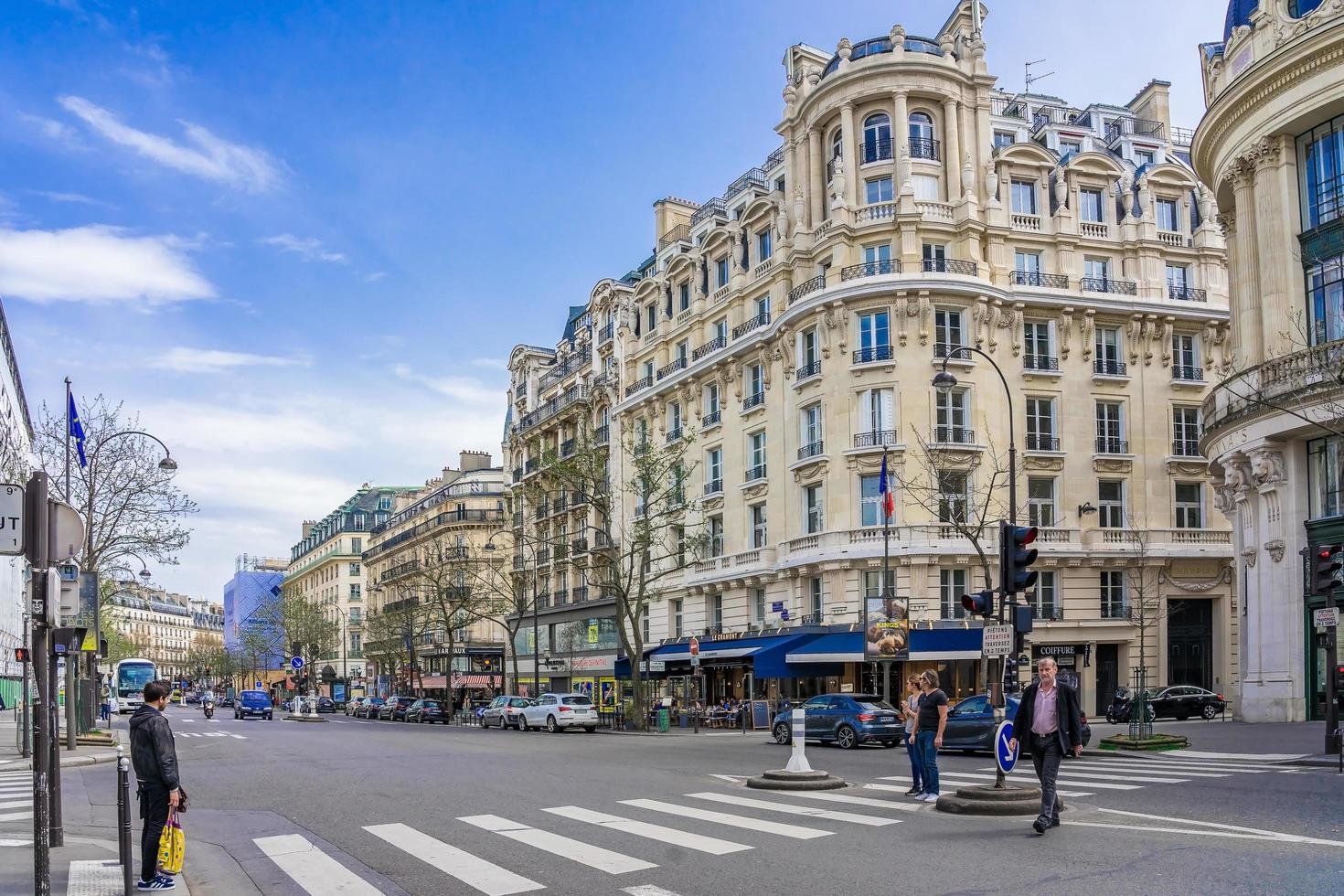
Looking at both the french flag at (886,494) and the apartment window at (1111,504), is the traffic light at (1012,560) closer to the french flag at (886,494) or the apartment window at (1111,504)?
the french flag at (886,494)

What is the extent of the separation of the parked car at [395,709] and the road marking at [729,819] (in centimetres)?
5100

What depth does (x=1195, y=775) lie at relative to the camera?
17.8 meters

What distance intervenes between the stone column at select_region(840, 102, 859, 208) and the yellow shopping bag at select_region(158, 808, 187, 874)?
126ft

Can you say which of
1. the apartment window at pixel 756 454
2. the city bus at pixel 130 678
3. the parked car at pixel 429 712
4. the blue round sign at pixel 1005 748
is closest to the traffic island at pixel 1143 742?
the blue round sign at pixel 1005 748

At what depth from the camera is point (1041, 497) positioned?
146 ft

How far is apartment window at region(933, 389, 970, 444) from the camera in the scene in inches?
1687

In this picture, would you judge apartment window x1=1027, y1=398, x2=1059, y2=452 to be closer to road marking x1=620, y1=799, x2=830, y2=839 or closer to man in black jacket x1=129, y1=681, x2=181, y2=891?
road marking x1=620, y1=799, x2=830, y2=839

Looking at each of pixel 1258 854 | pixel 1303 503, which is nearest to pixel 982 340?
pixel 1303 503

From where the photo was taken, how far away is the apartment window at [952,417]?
4284 cm

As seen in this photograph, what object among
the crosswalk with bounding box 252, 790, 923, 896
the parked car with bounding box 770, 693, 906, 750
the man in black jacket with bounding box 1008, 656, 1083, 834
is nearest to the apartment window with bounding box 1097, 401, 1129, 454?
the parked car with bounding box 770, 693, 906, 750

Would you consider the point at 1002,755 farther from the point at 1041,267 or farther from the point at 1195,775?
the point at 1041,267

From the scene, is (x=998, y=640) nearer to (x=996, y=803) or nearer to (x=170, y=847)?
(x=996, y=803)

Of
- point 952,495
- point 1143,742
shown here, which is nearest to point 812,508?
point 952,495

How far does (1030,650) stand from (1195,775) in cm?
2652
